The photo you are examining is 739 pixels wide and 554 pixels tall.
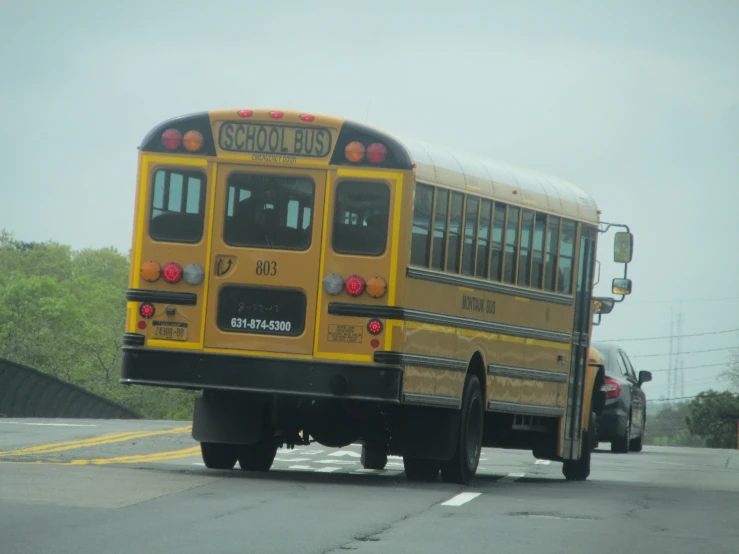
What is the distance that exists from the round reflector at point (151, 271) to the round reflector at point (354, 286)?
165 cm

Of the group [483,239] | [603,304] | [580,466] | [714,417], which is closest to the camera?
[483,239]

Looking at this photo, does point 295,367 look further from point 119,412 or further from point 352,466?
point 119,412

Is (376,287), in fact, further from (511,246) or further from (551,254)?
(551,254)

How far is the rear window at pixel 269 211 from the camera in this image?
1406cm

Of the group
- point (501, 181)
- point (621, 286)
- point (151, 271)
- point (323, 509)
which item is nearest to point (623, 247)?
point (621, 286)

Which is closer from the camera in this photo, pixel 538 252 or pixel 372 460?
pixel 538 252

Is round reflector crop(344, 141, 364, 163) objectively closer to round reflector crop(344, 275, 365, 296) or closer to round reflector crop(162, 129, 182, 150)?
round reflector crop(344, 275, 365, 296)

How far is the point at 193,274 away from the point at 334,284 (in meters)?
1.24

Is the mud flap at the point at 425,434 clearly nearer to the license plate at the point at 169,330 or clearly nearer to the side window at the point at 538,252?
the license plate at the point at 169,330

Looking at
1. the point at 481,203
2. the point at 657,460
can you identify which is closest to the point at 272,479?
the point at 481,203

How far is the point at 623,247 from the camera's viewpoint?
1833cm

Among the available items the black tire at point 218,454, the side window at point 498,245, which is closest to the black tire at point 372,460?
the black tire at point 218,454

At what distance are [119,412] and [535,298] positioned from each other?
40004 mm

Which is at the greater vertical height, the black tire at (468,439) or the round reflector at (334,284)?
the round reflector at (334,284)
